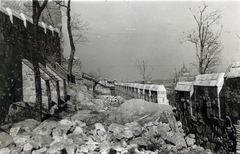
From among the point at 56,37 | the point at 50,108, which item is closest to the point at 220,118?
the point at 50,108

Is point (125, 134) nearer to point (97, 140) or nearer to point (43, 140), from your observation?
point (97, 140)

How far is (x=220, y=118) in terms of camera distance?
5.23 meters

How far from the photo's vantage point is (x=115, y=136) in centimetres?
670

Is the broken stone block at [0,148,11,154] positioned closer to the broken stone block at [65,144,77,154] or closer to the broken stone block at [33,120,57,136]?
the broken stone block at [33,120,57,136]

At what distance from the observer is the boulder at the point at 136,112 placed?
8266 mm

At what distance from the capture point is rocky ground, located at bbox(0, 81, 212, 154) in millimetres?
5793

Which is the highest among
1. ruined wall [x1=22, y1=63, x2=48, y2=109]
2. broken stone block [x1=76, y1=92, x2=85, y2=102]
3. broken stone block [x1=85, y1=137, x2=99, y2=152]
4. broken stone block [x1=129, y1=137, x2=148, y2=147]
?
ruined wall [x1=22, y1=63, x2=48, y2=109]

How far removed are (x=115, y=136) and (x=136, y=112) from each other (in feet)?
6.54

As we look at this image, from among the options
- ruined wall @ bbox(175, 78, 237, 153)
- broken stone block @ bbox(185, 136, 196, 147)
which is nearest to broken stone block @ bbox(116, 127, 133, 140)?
broken stone block @ bbox(185, 136, 196, 147)

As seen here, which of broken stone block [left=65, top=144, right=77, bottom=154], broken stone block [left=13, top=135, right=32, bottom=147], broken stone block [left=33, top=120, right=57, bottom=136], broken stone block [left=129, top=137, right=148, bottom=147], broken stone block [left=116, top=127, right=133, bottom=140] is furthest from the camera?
broken stone block [left=33, top=120, right=57, bottom=136]

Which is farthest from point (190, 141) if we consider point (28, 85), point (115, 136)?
point (28, 85)

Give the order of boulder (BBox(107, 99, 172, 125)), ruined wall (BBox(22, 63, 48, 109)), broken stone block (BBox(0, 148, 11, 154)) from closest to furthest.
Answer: broken stone block (BBox(0, 148, 11, 154)) < boulder (BBox(107, 99, 172, 125)) < ruined wall (BBox(22, 63, 48, 109))

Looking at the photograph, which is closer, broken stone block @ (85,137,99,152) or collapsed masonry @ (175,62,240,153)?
collapsed masonry @ (175,62,240,153)

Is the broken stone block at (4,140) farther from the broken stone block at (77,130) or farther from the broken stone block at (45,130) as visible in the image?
the broken stone block at (77,130)
